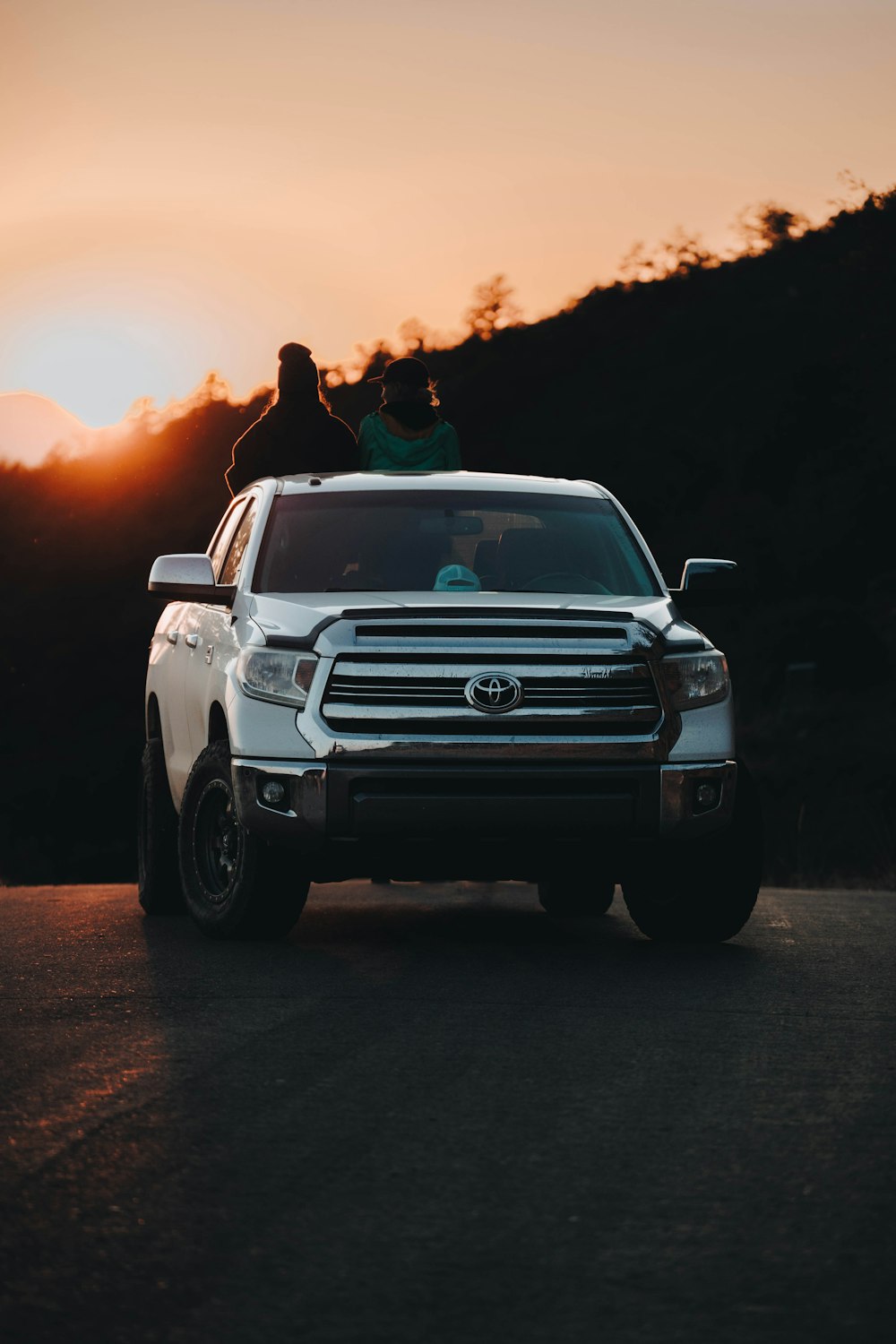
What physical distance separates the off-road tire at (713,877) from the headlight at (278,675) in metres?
1.55

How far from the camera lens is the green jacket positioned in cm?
1153

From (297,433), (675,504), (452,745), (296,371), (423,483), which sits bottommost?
(675,504)

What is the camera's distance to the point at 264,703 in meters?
8.23

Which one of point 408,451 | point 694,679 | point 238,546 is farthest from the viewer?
point 408,451

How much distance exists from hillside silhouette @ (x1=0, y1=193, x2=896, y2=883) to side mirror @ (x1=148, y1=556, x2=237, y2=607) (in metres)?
18.3

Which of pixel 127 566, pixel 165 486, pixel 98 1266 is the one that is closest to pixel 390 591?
pixel 98 1266

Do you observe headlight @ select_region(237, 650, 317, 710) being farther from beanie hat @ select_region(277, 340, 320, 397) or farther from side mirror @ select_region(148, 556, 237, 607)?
beanie hat @ select_region(277, 340, 320, 397)

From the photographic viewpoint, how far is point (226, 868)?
28.7ft

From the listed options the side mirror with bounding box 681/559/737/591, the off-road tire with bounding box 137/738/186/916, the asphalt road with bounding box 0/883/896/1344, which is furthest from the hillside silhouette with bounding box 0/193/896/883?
the asphalt road with bounding box 0/883/896/1344

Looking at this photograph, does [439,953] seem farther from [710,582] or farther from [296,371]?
[296,371]

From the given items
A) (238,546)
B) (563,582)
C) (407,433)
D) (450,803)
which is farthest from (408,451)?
(450,803)

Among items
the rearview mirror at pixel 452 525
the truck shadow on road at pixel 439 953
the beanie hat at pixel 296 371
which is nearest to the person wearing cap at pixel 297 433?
the beanie hat at pixel 296 371

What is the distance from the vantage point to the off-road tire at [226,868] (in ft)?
27.5

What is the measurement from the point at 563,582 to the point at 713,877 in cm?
149
